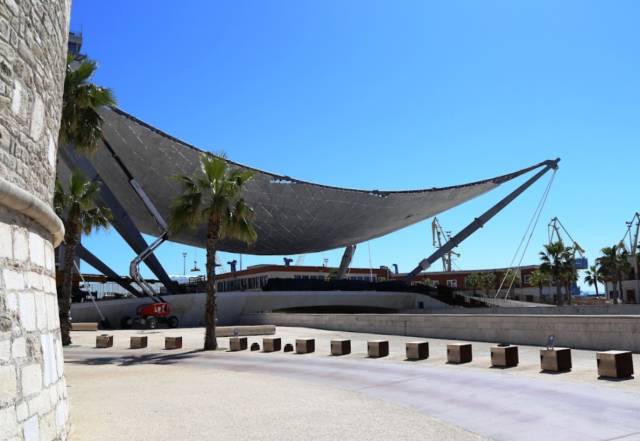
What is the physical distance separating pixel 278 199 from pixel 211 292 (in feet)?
107

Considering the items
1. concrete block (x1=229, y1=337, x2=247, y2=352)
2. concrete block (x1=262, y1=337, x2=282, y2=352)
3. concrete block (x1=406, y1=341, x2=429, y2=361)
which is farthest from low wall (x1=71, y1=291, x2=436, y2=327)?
concrete block (x1=406, y1=341, x2=429, y2=361)

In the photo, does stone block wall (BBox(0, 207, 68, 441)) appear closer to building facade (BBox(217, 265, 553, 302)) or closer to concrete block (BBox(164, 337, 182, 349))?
concrete block (BBox(164, 337, 182, 349))

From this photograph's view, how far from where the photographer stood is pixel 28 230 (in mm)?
6953

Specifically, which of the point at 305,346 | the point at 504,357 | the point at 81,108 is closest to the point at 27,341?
the point at 504,357

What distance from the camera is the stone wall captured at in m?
5.94

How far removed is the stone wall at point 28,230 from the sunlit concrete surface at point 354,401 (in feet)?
7.35

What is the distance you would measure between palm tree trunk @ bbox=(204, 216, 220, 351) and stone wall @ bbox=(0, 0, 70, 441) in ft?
58.2

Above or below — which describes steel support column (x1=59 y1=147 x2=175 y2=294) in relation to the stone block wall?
above

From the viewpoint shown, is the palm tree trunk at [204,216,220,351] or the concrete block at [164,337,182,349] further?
the concrete block at [164,337,182,349]

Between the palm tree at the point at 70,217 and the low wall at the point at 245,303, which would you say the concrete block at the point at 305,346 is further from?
the low wall at the point at 245,303

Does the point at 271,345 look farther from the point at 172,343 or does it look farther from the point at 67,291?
the point at 67,291

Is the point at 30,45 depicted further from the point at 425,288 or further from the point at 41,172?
the point at 425,288

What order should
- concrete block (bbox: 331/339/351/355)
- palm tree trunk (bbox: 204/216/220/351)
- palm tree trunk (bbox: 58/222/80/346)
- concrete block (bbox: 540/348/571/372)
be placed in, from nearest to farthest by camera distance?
concrete block (bbox: 540/348/571/372) < concrete block (bbox: 331/339/351/355) < palm tree trunk (bbox: 204/216/220/351) < palm tree trunk (bbox: 58/222/80/346)

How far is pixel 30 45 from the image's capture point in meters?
6.97
